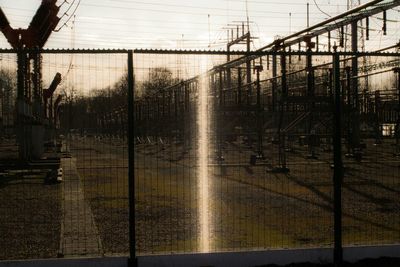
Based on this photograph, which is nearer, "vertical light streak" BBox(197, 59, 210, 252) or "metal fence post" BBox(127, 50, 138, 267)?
"metal fence post" BBox(127, 50, 138, 267)

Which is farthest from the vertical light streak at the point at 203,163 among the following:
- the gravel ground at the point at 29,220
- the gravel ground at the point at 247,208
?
the gravel ground at the point at 29,220

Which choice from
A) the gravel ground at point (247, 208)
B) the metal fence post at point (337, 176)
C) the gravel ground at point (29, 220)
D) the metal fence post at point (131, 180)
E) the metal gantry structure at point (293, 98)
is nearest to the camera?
the metal fence post at point (131, 180)

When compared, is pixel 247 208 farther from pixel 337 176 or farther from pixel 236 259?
pixel 236 259

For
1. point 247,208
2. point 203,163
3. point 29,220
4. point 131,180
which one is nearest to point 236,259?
point 131,180

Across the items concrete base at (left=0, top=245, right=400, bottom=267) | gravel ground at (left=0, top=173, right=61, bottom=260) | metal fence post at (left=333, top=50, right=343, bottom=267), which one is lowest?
gravel ground at (left=0, top=173, right=61, bottom=260)

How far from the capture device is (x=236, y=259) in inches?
237

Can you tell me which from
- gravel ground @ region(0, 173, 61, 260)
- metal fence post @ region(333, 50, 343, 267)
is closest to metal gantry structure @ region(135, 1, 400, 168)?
gravel ground @ region(0, 173, 61, 260)

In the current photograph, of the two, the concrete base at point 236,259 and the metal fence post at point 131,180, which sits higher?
the metal fence post at point 131,180

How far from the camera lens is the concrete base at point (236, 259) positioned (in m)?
5.86

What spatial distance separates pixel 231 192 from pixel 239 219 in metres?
3.56

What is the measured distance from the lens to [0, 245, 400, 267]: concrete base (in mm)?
5863

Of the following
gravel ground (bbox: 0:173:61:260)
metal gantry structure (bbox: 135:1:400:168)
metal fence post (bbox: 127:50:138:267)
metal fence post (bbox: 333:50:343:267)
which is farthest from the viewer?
metal gantry structure (bbox: 135:1:400:168)

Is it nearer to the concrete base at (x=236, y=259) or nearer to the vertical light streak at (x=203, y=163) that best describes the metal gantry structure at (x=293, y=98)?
the vertical light streak at (x=203, y=163)

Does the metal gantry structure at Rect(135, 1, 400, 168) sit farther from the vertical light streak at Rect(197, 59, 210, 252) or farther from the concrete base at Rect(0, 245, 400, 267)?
the concrete base at Rect(0, 245, 400, 267)
